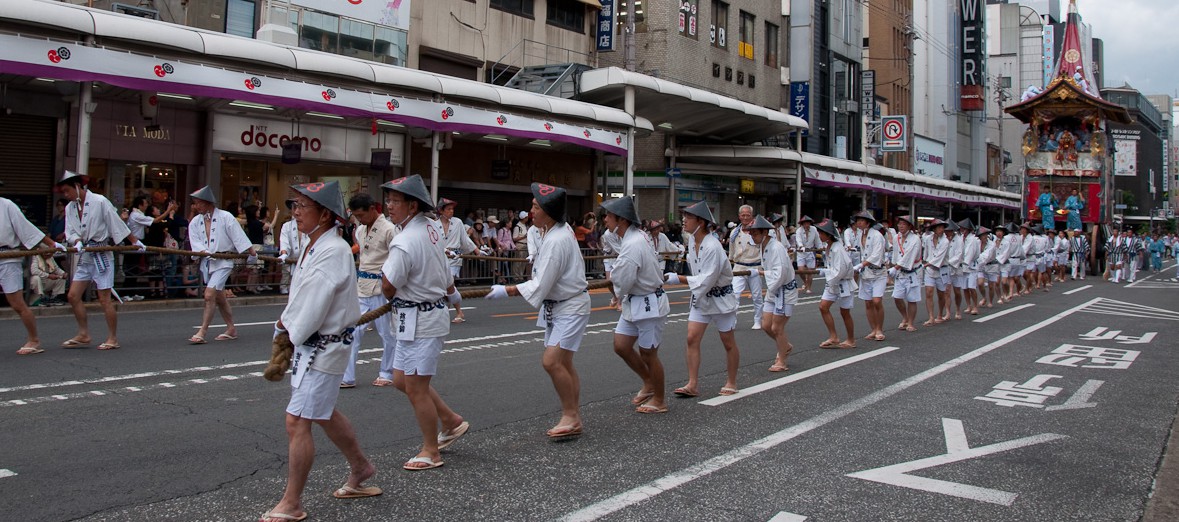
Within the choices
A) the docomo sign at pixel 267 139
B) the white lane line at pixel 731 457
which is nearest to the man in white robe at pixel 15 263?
the white lane line at pixel 731 457

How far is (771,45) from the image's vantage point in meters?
41.2

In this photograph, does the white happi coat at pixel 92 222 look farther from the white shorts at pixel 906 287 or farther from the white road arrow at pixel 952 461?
the white shorts at pixel 906 287

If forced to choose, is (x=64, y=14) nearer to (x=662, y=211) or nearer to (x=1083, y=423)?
(x=1083, y=423)

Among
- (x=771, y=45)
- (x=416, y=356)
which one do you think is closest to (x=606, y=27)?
(x=771, y=45)

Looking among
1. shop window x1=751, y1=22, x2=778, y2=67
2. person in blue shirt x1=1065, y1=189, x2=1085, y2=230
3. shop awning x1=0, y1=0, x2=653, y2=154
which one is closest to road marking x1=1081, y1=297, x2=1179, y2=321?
shop awning x1=0, y1=0, x2=653, y2=154

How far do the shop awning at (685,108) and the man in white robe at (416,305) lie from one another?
66.4 feet

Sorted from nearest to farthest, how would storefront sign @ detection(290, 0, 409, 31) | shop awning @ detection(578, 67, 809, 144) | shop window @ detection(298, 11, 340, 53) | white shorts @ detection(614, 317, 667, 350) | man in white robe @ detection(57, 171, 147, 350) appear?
white shorts @ detection(614, 317, 667, 350)
man in white robe @ detection(57, 171, 147, 350)
shop window @ detection(298, 11, 340, 53)
storefront sign @ detection(290, 0, 409, 31)
shop awning @ detection(578, 67, 809, 144)

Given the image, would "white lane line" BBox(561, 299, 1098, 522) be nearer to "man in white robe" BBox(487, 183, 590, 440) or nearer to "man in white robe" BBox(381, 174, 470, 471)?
"man in white robe" BBox(487, 183, 590, 440)

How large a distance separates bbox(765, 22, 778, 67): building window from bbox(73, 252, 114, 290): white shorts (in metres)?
34.2

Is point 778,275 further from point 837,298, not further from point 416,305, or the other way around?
point 416,305

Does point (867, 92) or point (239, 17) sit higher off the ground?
point (867, 92)

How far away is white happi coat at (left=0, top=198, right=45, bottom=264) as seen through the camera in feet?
31.2

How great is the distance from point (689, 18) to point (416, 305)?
31.1 m

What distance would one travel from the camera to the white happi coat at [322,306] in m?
4.67
